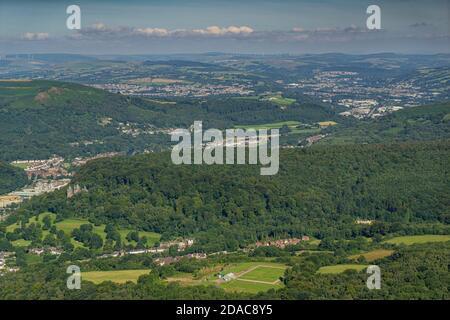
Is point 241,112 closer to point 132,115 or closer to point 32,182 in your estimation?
A: point 132,115

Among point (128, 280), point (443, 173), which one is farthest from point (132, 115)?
point (128, 280)

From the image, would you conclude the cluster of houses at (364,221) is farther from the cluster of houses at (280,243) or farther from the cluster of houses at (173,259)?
the cluster of houses at (173,259)

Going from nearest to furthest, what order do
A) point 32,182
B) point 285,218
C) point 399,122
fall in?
point 285,218, point 32,182, point 399,122

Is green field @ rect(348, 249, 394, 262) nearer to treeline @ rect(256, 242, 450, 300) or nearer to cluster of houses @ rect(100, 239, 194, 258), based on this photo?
treeline @ rect(256, 242, 450, 300)

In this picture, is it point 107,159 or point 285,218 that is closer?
point 285,218

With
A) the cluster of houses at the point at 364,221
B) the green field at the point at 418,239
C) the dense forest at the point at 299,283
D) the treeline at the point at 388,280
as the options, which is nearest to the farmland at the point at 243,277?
the dense forest at the point at 299,283
